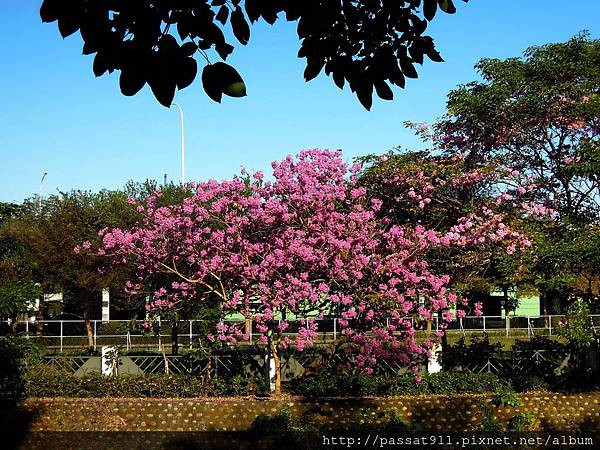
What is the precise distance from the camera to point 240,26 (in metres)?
3.98

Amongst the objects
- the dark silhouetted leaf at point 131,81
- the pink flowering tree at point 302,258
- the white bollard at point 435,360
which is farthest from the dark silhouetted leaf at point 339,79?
the white bollard at point 435,360

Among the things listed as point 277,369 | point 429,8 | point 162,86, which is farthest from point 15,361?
point 162,86

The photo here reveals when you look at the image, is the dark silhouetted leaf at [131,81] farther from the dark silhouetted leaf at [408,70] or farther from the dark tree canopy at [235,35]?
the dark silhouetted leaf at [408,70]

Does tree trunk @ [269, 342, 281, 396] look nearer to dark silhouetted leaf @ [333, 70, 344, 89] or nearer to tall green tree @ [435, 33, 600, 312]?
tall green tree @ [435, 33, 600, 312]

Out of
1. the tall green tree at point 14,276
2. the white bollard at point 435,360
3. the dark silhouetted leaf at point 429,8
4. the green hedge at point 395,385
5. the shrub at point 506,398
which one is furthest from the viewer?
the tall green tree at point 14,276

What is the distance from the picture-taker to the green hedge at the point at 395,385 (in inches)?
579

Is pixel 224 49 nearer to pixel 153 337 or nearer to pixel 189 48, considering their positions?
pixel 189 48

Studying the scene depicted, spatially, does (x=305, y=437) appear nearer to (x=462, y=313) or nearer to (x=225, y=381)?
(x=225, y=381)

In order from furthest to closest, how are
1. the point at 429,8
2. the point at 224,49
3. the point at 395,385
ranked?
the point at 395,385
the point at 429,8
the point at 224,49

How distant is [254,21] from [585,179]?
15.6 m

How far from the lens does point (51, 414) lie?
14.3 meters

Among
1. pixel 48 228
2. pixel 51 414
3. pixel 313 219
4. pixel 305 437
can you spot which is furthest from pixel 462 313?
pixel 48 228

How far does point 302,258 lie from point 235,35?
1070cm

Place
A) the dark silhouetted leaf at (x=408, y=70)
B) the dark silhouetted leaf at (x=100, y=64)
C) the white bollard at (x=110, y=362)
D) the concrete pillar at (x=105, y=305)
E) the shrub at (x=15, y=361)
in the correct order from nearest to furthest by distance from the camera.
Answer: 1. the dark silhouetted leaf at (x=100, y=64)
2. the dark silhouetted leaf at (x=408, y=70)
3. the shrub at (x=15, y=361)
4. the white bollard at (x=110, y=362)
5. the concrete pillar at (x=105, y=305)
